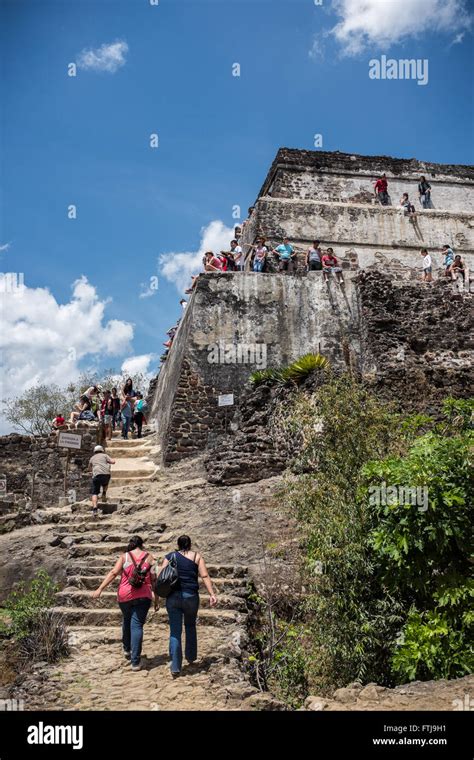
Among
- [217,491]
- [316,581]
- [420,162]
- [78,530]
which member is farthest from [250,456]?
[420,162]

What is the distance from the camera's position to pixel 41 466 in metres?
16.1

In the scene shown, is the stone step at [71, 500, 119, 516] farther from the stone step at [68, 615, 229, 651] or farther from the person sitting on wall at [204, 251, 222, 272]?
the person sitting on wall at [204, 251, 222, 272]

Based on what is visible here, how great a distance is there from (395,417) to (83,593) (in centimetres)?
477

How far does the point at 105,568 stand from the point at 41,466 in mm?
7740

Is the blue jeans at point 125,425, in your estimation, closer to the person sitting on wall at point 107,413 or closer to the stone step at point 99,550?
the person sitting on wall at point 107,413

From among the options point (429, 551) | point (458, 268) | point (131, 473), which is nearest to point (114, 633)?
point (429, 551)

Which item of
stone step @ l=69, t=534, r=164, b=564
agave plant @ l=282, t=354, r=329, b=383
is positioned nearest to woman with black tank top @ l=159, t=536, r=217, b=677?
stone step @ l=69, t=534, r=164, b=564

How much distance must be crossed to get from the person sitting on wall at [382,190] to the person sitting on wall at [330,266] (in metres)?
5.15

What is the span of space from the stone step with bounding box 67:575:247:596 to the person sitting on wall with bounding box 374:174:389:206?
16043mm

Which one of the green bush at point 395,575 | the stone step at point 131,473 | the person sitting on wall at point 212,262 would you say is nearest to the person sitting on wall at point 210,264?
the person sitting on wall at point 212,262

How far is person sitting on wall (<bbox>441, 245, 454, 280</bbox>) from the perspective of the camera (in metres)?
17.6

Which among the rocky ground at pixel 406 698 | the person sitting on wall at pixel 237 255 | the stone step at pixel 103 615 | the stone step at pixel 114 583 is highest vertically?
the person sitting on wall at pixel 237 255

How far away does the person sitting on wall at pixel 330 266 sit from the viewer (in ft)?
54.3

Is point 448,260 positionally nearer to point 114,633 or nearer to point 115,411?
point 115,411
